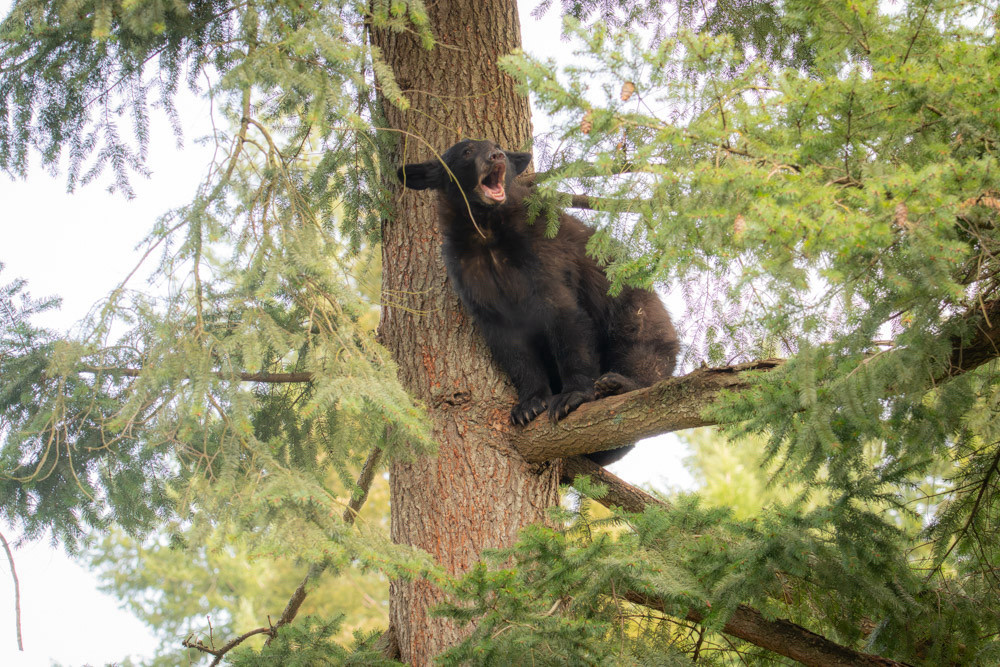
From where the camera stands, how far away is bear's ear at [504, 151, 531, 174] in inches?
206

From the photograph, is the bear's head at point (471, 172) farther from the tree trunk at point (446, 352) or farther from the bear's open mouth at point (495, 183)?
the tree trunk at point (446, 352)

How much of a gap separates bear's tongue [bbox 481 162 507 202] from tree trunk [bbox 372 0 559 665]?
1.30ft

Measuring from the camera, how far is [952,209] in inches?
83.4

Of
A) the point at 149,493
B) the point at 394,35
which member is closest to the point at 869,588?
the point at 149,493

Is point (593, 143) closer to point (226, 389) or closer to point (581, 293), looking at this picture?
point (226, 389)

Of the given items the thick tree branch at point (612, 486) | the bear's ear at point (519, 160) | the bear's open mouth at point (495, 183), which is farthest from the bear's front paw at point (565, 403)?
the bear's ear at point (519, 160)

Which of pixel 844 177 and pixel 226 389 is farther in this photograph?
pixel 226 389

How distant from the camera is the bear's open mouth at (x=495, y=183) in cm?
512

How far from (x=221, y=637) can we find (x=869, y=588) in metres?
3.94

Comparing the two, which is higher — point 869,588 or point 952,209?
point 952,209

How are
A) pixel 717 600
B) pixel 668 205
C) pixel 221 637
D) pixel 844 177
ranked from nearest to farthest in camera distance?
pixel 844 177 < pixel 668 205 < pixel 717 600 < pixel 221 637

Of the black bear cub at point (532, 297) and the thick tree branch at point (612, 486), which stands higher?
the black bear cub at point (532, 297)

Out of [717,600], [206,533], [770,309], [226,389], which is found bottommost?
[717,600]

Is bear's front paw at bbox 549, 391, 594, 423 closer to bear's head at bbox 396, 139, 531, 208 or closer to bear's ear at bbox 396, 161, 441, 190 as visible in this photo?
bear's head at bbox 396, 139, 531, 208
